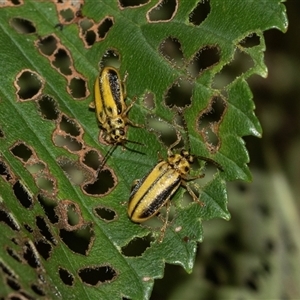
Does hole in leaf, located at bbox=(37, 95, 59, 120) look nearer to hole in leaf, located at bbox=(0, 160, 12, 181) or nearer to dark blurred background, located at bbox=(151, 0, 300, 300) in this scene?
hole in leaf, located at bbox=(0, 160, 12, 181)

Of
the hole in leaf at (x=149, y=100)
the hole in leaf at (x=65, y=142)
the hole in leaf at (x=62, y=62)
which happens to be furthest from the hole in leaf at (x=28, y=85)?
the hole in leaf at (x=149, y=100)

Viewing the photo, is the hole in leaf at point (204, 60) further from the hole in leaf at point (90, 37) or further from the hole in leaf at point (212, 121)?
the hole in leaf at point (90, 37)

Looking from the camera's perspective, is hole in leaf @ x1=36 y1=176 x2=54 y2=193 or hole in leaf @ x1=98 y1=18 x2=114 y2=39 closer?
hole in leaf @ x1=36 y1=176 x2=54 y2=193

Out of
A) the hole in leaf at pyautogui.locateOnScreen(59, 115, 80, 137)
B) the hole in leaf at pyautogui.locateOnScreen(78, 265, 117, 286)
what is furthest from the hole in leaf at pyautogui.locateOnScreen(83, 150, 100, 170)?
the hole in leaf at pyautogui.locateOnScreen(78, 265, 117, 286)

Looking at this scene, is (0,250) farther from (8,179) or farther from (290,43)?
(290,43)

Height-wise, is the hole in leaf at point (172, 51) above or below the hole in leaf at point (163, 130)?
above

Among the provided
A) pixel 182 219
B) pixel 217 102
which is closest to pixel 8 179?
pixel 182 219
